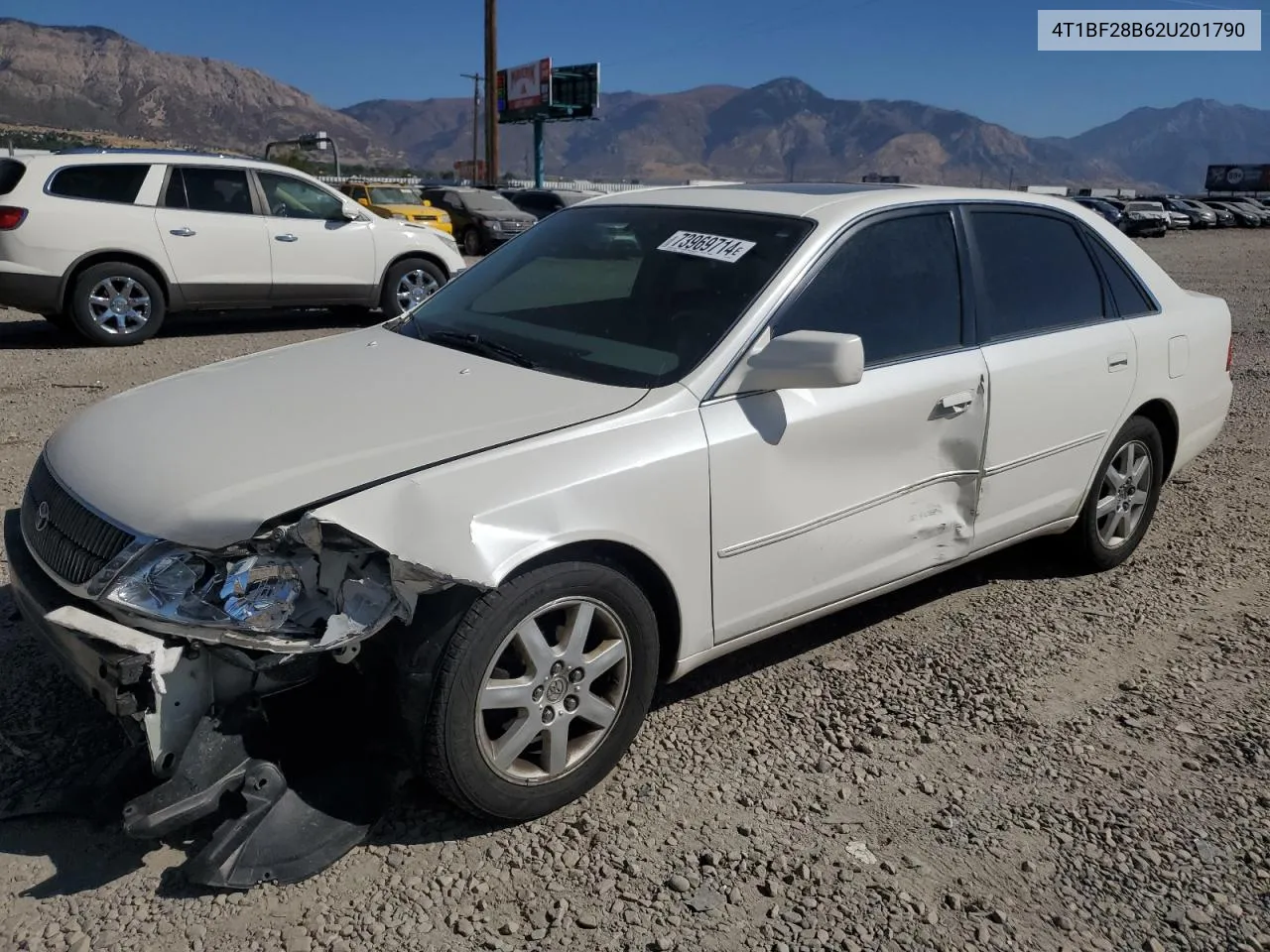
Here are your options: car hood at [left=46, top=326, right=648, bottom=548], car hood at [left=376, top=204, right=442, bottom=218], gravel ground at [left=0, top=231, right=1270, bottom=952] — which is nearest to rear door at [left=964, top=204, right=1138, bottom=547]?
gravel ground at [left=0, top=231, right=1270, bottom=952]

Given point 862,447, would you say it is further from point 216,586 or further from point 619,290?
point 216,586

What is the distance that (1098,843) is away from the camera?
2.81m

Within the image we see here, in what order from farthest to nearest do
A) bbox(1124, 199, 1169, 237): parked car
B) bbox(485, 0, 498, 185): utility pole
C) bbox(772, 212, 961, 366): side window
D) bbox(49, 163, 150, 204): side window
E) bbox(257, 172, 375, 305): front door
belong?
bbox(1124, 199, 1169, 237): parked car
bbox(485, 0, 498, 185): utility pole
bbox(257, 172, 375, 305): front door
bbox(49, 163, 150, 204): side window
bbox(772, 212, 961, 366): side window

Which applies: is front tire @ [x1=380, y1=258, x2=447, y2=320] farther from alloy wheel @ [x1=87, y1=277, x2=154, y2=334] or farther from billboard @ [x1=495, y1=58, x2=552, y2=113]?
billboard @ [x1=495, y1=58, x2=552, y2=113]

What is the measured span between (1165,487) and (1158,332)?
1.89 meters

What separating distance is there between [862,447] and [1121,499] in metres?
1.86

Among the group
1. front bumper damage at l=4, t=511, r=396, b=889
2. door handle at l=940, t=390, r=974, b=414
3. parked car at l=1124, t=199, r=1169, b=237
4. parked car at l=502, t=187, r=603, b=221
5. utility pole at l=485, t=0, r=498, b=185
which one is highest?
utility pole at l=485, t=0, r=498, b=185

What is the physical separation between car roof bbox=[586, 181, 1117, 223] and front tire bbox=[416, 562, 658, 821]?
1546 millimetres

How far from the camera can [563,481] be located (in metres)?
2.67

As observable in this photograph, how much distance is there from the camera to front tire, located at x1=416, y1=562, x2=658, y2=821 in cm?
254

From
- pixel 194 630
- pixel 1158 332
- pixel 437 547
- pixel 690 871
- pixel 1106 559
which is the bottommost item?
pixel 690 871

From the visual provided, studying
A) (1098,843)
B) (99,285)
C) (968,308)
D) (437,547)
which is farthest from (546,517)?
(99,285)

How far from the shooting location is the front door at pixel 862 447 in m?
3.08

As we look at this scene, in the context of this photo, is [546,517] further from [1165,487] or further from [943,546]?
[1165,487]
